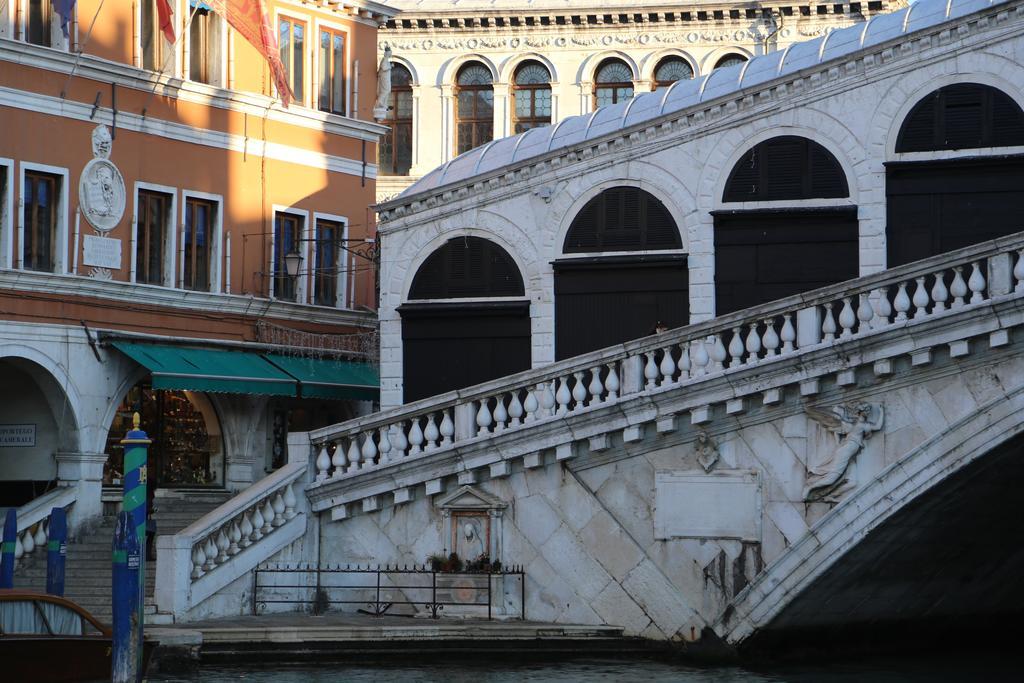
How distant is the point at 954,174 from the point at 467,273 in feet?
25.0

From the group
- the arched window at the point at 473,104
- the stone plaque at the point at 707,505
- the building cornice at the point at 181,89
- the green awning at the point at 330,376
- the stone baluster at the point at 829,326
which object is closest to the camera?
the stone baluster at the point at 829,326

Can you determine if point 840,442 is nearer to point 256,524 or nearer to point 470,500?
point 470,500

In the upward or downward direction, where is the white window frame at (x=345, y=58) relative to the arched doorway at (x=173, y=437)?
upward

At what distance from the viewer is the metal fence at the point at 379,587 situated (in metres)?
25.6

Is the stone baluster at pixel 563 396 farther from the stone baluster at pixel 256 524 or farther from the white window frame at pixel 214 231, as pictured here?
the white window frame at pixel 214 231

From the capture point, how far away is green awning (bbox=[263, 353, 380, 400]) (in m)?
33.0

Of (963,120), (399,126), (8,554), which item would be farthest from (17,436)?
(399,126)

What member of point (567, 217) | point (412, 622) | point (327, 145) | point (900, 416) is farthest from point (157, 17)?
point (900, 416)

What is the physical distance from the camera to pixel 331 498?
2652 cm

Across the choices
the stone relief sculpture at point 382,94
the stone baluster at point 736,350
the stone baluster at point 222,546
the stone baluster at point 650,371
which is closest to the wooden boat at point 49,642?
the stone baluster at point 222,546

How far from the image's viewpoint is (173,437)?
32.6 m

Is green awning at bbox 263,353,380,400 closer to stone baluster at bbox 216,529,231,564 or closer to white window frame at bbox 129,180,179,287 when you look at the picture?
white window frame at bbox 129,180,179,287

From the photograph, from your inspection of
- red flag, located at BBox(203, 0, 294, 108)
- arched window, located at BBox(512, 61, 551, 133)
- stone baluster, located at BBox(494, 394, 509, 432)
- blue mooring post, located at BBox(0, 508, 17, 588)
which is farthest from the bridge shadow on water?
arched window, located at BBox(512, 61, 551, 133)

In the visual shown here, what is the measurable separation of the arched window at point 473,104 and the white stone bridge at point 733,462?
62.8 feet
